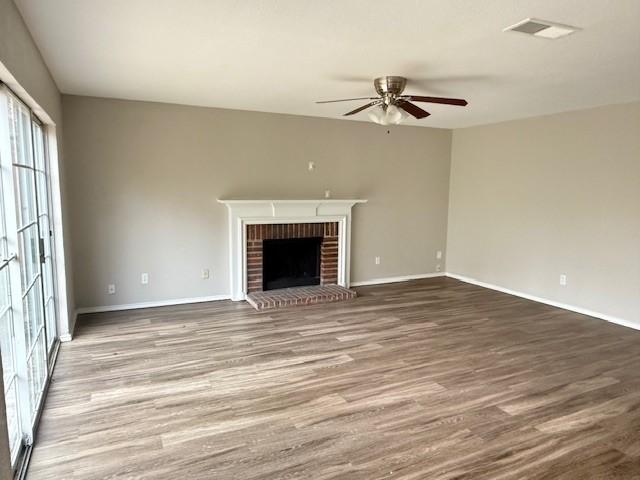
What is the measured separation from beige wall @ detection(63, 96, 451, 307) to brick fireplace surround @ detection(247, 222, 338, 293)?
0.34 m

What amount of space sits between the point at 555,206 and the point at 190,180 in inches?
178

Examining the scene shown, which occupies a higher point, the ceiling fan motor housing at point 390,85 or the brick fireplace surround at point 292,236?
the ceiling fan motor housing at point 390,85

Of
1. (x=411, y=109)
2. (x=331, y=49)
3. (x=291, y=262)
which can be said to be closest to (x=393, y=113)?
(x=411, y=109)

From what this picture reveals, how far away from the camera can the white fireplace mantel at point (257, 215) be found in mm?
5387

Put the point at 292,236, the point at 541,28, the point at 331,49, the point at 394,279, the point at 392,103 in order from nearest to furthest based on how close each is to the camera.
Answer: the point at 541,28
the point at 331,49
the point at 392,103
the point at 292,236
the point at 394,279

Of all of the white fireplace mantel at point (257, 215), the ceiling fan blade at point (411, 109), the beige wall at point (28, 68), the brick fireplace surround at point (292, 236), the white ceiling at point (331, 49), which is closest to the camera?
the beige wall at point (28, 68)

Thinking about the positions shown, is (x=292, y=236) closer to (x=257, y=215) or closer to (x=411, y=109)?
(x=257, y=215)

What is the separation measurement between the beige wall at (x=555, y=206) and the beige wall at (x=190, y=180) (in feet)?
3.61

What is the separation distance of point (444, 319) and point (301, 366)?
2051 mm

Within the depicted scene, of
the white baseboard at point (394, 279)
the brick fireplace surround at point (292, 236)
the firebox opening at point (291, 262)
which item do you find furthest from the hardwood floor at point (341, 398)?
the white baseboard at point (394, 279)

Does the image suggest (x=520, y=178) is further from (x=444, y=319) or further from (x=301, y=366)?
(x=301, y=366)

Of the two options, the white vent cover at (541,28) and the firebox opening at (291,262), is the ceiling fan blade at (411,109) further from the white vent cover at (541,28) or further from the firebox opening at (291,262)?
the firebox opening at (291,262)

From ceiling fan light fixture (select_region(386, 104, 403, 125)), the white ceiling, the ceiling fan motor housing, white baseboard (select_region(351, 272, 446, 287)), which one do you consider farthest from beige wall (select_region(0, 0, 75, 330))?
white baseboard (select_region(351, 272, 446, 287))

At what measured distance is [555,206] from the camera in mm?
5367
